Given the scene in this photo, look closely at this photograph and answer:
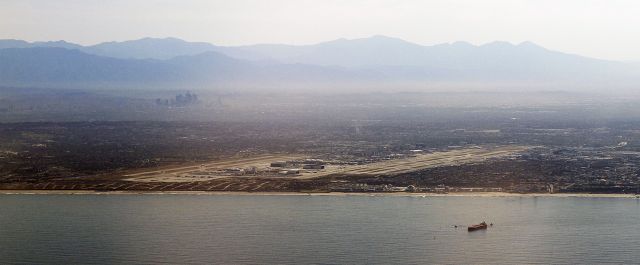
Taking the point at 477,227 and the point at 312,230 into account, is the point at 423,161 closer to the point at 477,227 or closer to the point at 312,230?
the point at 477,227

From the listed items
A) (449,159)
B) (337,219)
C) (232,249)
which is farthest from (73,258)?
(449,159)

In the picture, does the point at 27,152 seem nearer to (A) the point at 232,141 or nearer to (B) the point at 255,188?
(A) the point at 232,141

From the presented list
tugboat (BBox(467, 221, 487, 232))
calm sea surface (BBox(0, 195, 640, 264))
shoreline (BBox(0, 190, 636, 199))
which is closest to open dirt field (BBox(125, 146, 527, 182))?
shoreline (BBox(0, 190, 636, 199))

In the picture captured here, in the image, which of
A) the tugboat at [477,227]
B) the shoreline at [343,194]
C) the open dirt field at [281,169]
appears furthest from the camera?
the open dirt field at [281,169]

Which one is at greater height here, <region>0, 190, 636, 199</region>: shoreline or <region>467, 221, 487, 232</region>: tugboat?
<region>467, 221, 487, 232</region>: tugboat

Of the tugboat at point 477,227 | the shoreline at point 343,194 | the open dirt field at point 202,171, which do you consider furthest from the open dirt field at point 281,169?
the tugboat at point 477,227

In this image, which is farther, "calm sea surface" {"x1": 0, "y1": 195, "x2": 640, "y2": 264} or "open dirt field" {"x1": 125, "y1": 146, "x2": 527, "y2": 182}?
"open dirt field" {"x1": 125, "y1": 146, "x2": 527, "y2": 182}

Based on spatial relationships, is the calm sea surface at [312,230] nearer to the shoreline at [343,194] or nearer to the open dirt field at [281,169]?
the shoreline at [343,194]

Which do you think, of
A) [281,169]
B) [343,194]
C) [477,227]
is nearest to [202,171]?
[281,169]

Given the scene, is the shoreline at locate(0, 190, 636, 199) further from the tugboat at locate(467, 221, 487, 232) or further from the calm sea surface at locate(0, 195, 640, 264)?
the tugboat at locate(467, 221, 487, 232)
